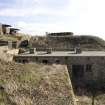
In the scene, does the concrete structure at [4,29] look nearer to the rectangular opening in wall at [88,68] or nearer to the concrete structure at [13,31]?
the concrete structure at [13,31]

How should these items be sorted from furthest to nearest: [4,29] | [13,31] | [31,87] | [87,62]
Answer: [13,31]
[4,29]
[87,62]
[31,87]

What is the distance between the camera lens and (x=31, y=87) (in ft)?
69.5

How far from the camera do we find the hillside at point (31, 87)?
19047mm

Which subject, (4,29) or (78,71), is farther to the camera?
(4,29)

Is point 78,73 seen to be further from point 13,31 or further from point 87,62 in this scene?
point 13,31

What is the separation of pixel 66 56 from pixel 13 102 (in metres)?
24.4

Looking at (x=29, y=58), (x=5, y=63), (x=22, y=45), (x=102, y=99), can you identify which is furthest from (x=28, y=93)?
(x=22, y=45)

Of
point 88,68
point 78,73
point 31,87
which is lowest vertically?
point 78,73

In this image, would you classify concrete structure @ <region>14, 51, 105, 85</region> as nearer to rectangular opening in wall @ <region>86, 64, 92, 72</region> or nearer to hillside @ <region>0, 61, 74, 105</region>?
rectangular opening in wall @ <region>86, 64, 92, 72</region>

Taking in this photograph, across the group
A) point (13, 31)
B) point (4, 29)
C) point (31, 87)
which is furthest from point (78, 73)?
point (13, 31)

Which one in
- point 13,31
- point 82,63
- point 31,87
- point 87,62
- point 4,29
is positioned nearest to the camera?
point 31,87

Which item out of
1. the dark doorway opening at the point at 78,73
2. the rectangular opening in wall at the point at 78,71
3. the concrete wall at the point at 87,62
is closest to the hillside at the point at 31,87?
the concrete wall at the point at 87,62

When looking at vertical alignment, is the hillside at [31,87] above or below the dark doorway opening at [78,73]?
above

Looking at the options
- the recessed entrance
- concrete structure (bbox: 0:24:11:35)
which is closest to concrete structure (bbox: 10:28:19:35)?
concrete structure (bbox: 0:24:11:35)
